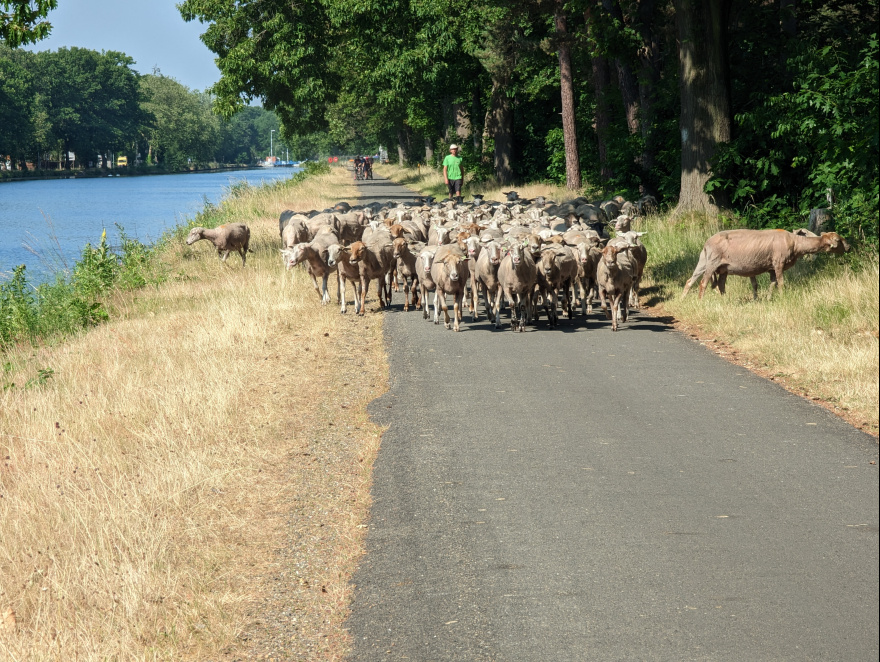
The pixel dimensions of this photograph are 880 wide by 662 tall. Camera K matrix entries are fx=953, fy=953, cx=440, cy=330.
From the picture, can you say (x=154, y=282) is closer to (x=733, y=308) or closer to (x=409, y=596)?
(x=733, y=308)

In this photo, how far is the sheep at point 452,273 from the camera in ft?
48.3

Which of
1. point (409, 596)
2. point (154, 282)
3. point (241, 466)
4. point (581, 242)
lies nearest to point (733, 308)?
point (581, 242)

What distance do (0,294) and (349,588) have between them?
1760 centimetres

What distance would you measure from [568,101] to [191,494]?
1222 inches

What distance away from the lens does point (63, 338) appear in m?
18.7

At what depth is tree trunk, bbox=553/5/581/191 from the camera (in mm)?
34438

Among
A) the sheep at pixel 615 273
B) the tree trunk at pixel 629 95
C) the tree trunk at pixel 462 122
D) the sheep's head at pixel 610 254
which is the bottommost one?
the sheep at pixel 615 273

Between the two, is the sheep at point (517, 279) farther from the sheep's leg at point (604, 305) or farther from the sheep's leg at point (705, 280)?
the sheep's leg at point (705, 280)

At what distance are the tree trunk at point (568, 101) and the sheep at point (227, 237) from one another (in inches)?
549

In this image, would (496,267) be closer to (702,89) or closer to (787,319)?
(787,319)

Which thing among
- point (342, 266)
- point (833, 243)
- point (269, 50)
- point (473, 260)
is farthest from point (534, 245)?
point (269, 50)

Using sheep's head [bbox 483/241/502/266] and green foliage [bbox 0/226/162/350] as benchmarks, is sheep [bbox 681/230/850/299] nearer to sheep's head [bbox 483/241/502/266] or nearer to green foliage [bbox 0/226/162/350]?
sheep's head [bbox 483/241/502/266]

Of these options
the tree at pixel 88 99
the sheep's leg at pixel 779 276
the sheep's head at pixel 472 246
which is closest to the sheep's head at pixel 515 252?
the sheep's head at pixel 472 246

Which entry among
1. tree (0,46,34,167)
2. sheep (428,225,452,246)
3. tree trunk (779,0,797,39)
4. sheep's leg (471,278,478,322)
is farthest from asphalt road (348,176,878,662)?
tree (0,46,34,167)
